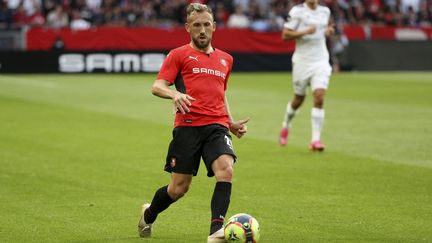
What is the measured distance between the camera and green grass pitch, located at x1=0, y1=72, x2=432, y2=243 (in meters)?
9.64

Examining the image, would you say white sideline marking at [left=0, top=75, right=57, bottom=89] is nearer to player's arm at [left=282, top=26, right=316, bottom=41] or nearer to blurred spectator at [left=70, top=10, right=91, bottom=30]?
blurred spectator at [left=70, top=10, right=91, bottom=30]

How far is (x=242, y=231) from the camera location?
818 cm

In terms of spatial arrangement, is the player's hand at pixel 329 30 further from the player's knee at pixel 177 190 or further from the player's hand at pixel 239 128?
the player's knee at pixel 177 190

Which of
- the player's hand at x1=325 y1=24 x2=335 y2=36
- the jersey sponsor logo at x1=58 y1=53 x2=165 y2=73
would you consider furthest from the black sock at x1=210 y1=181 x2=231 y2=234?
the jersey sponsor logo at x1=58 y1=53 x2=165 y2=73

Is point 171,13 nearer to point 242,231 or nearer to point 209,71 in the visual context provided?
point 209,71

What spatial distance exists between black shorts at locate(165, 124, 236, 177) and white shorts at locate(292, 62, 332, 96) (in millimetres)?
7392

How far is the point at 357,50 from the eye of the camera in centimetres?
3912

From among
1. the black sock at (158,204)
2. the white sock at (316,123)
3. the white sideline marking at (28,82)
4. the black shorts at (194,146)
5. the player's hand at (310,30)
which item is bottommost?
the white sideline marking at (28,82)

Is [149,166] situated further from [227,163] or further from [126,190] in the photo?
[227,163]

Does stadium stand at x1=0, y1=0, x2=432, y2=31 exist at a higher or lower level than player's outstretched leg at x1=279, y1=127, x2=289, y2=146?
lower

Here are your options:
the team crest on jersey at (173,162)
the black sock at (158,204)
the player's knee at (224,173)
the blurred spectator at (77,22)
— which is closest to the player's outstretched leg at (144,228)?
the black sock at (158,204)

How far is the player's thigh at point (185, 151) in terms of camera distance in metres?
8.69

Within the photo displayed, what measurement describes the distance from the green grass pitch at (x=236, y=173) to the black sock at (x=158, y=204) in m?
0.20

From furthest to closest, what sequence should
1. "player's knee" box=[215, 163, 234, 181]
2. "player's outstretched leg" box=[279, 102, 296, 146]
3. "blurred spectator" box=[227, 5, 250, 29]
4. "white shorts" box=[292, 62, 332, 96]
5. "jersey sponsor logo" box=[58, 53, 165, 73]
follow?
"blurred spectator" box=[227, 5, 250, 29]
"jersey sponsor logo" box=[58, 53, 165, 73]
"player's outstretched leg" box=[279, 102, 296, 146]
"white shorts" box=[292, 62, 332, 96]
"player's knee" box=[215, 163, 234, 181]
